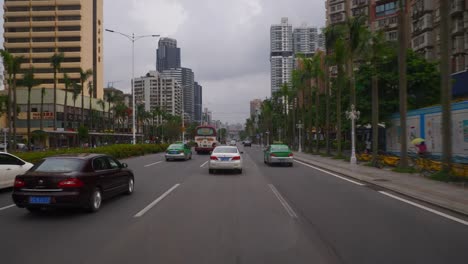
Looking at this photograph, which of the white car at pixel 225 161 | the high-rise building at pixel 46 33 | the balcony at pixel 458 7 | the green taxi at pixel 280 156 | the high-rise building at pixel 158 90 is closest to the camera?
the white car at pixel 225 161

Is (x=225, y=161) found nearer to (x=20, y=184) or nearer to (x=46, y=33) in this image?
(x=20, y=184)

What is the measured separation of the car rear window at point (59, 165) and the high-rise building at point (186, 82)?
130m

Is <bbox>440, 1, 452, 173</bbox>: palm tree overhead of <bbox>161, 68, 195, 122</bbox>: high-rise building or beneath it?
beneath

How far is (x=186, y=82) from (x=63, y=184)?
155 m

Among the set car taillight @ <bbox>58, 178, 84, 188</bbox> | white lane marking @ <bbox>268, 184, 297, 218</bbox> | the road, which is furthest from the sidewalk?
car taillight @ <bbox>58, 178, 84, 188</bbox>

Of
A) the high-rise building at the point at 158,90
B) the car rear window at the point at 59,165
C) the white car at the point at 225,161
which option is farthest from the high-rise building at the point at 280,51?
the car rear window at the point at 59,165

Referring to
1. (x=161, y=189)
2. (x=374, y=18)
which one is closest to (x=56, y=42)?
(x=374, y=18)

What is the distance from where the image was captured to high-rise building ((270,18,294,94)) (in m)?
96.3

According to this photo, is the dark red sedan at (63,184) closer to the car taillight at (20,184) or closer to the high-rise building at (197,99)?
the car taillight at (20,184)

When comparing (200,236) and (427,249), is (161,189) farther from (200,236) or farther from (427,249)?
(427,249)

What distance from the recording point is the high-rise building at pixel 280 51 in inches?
3792

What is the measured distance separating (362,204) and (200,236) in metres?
5.36

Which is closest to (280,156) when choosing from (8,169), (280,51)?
(8,169)

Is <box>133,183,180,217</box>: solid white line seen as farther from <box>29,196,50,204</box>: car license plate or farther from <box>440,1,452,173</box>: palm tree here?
<box>440,1,452,173</box>: palm tree
